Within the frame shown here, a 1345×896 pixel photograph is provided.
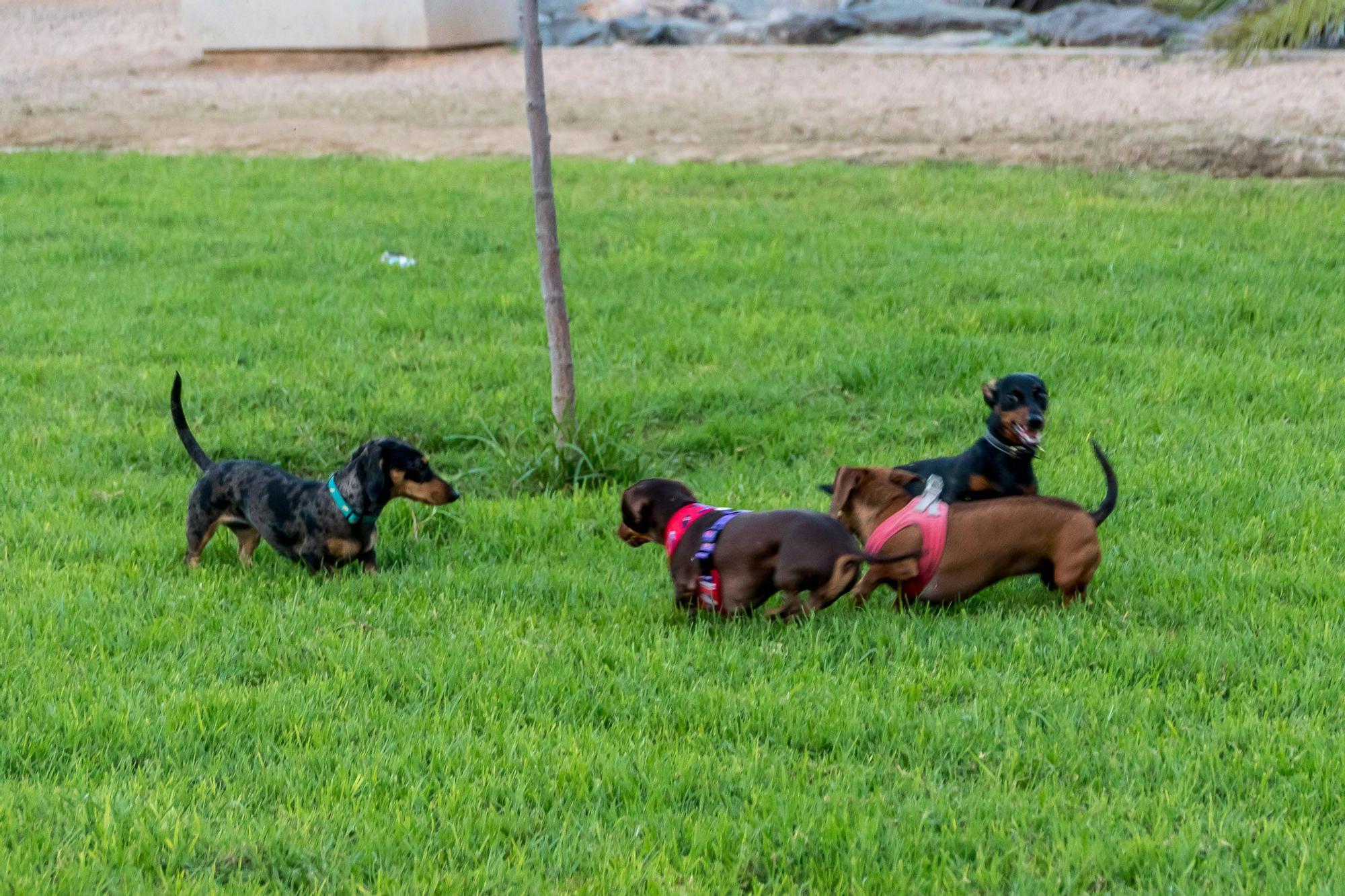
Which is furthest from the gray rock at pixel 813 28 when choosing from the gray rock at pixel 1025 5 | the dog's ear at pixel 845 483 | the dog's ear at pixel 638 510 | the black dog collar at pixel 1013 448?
the dog's ear at pixel 638 510

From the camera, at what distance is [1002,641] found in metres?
4.54

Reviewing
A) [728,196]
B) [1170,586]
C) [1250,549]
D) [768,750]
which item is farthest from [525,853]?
[728,196]

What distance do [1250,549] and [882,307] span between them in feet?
12.9

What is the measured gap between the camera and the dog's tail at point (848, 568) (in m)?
4.57

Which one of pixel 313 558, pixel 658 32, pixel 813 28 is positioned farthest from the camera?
pixel 658 32

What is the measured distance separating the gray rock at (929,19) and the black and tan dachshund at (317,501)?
73.1 feet

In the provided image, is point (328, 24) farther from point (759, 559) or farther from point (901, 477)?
point (759, 559)

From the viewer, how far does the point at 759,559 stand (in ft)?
15.4

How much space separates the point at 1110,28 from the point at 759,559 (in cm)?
2052

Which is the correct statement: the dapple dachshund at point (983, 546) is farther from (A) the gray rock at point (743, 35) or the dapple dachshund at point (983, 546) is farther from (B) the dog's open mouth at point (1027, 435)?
(A) the gray rock at point (743, 35)

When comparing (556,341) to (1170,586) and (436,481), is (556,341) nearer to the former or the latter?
(436,481)

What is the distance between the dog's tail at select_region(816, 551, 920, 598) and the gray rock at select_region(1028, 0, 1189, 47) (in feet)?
63.7

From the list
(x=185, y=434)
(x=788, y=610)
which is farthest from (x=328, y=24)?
(x=788, y=610)

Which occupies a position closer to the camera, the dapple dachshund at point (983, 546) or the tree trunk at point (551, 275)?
the dapple dachshund at point (983, 546)
